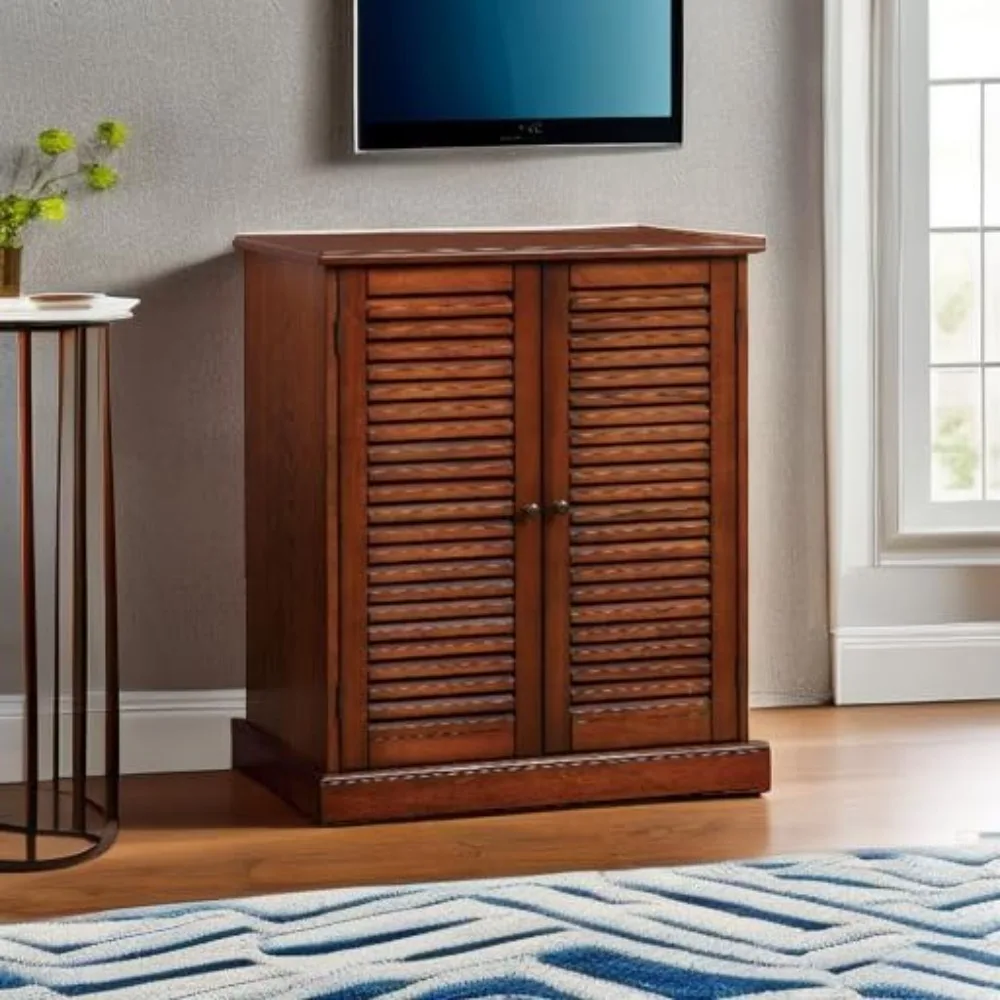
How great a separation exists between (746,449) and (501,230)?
710mm

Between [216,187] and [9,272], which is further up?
[216,187]

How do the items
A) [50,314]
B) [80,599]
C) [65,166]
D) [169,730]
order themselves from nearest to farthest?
1. [50,314]
2. [80,599]
3. [65,166]
4. [169,730]

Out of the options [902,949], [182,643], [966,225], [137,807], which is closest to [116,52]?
[182,643]

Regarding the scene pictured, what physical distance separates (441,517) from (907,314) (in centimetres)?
130

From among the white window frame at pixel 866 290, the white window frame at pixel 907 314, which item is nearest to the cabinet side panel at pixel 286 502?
the white window frame at pixel 866 290

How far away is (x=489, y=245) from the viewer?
3.99 meters

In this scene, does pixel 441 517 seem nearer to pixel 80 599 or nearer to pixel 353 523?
pixel 353 523

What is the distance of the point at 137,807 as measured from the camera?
410 cm

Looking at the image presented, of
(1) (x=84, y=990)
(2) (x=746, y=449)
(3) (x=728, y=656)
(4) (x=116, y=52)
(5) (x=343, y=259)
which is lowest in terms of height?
(1) (x=84, y=990)

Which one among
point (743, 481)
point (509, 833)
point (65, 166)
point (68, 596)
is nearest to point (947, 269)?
point (743, 481)

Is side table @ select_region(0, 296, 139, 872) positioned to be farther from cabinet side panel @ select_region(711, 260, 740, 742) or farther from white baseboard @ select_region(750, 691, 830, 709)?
white baseboard @ select_region(750, 691, 830, 709)

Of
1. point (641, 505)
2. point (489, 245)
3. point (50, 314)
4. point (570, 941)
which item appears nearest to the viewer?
point (570, 941)

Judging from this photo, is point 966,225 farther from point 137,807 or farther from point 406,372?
point 137,807

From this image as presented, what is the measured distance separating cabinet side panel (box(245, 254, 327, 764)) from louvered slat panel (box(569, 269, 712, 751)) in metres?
0.45
